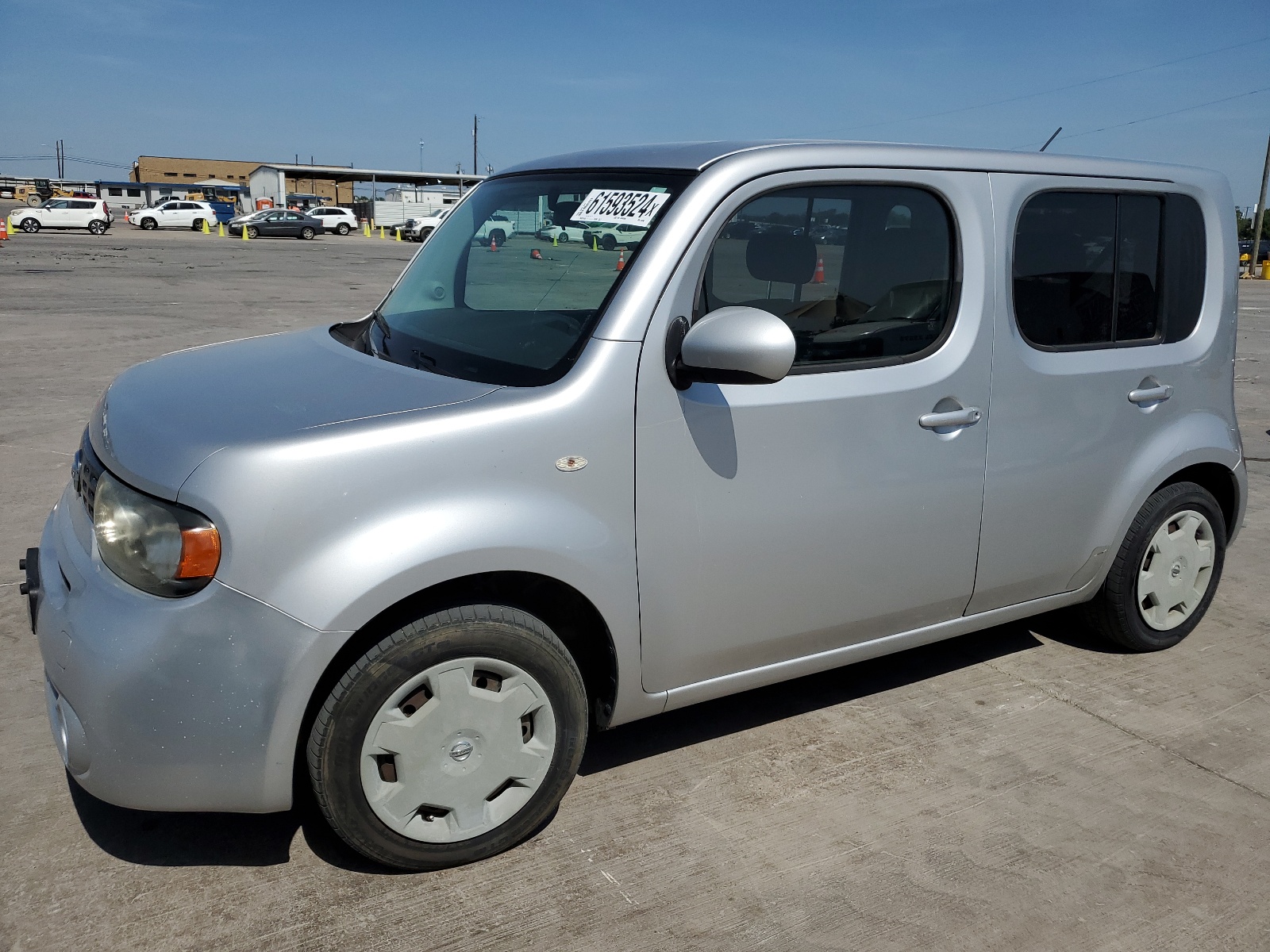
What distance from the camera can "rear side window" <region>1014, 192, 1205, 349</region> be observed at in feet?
11.5

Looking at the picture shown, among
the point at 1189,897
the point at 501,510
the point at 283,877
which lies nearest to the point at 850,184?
the point at 501,510

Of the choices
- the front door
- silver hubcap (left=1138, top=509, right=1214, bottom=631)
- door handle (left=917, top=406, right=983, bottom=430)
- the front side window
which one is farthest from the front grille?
silver hubcap (left=1138, top=509, right=1214, bottom=631)

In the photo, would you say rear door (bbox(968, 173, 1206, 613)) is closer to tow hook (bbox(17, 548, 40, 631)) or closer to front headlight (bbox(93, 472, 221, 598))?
front headlight (bbox(93, 472, 221, 598))

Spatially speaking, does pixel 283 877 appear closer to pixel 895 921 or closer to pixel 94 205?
pixel 895 921

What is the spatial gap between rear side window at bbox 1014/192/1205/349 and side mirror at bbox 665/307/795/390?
121cm

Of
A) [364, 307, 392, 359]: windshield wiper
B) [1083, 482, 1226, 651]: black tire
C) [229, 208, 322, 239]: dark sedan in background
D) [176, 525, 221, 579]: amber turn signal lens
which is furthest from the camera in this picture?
[229, 208, 322, 239]: dark sedan in background

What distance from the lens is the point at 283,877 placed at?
2.69 metres

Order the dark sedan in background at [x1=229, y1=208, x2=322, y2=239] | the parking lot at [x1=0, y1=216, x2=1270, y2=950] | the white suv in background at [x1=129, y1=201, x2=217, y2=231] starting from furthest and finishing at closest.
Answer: the white suv in background at [x1=129, y1=201, x2=217, y2=231]
the dark sedan in background at [x1=229, y1=208, x2=322, y2=239]
the parking lot at [x1=0, y1=216, x2=1270, y2=950]

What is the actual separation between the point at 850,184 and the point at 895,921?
2073 mm

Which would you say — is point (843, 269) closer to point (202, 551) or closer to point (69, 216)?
point (202, 551)

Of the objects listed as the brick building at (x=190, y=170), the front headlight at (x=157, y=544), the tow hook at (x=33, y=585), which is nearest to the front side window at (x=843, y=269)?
the front headlight at (x=157, y=544)

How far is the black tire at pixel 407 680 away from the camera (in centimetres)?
245

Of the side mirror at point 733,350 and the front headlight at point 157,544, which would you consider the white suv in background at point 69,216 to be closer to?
the front headlight at point 157,544

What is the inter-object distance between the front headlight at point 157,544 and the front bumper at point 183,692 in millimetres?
32
